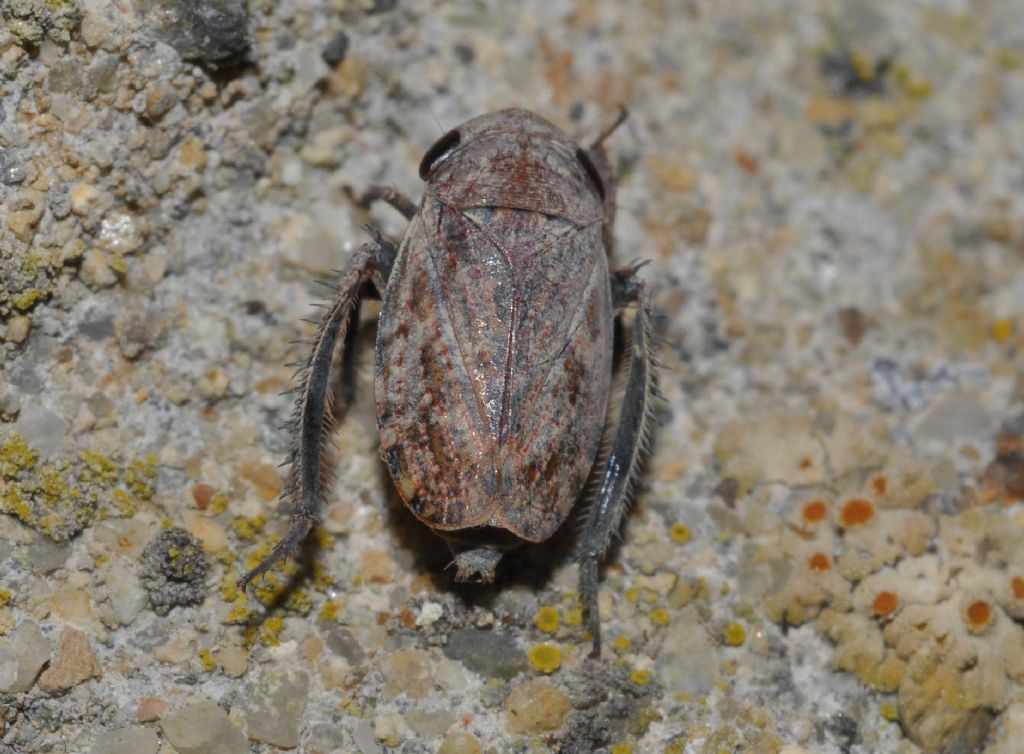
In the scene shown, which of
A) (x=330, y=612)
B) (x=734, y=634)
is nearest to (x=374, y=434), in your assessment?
(x=330, y=612)

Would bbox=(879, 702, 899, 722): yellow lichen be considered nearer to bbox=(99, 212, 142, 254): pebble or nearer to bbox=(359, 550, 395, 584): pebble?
bbox=(359, 550, 395, 584): pebble

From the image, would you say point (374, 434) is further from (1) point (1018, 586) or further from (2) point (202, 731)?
(1) point (1018, 586)

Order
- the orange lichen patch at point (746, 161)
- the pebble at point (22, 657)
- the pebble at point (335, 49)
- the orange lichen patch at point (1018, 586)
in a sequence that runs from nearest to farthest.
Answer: the pebble at point (22, 657)
the orange lichen patch at point (1018, 586)
the pebble at point (335, 49)
the orange lichen patch at point (746, 161)

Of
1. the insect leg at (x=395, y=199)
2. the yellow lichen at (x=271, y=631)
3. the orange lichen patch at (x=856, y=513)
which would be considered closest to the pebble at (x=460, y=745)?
the yellow lichen at (x=271, y=631)

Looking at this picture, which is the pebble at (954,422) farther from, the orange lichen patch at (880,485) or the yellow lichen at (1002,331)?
the yellow lichen at (1002,331)

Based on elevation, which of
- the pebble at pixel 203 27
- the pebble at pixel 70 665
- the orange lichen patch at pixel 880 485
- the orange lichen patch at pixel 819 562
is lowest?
the orange lichen patch at pixel 819 562

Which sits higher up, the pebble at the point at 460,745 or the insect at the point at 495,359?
the insect at the point at 495,359
